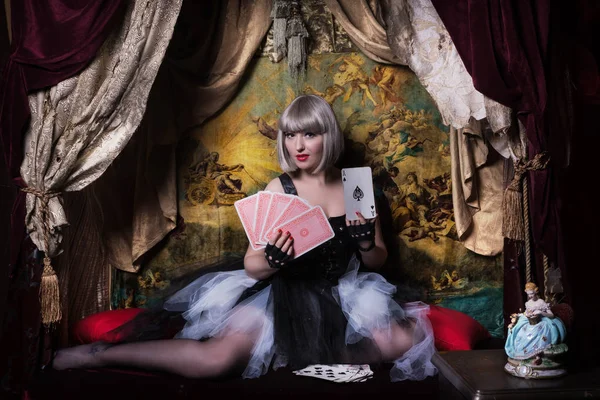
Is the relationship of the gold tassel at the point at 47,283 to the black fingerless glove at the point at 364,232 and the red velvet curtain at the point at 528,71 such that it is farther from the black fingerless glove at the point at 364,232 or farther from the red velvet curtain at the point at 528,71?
the red velvet curtain at the point at 528,71

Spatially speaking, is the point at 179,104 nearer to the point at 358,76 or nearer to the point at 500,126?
the point at 358,76

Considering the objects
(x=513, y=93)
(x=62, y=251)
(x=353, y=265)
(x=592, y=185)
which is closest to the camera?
(x=513, y=93)

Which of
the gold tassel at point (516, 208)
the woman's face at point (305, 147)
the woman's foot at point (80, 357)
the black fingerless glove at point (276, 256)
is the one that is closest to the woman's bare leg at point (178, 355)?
the woman's foot at point (80, 357)

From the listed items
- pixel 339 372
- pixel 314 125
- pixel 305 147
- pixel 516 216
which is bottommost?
pixel 339 372

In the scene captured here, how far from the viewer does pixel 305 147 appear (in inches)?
140

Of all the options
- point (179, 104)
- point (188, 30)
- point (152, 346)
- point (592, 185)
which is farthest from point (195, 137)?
point (592, 185)

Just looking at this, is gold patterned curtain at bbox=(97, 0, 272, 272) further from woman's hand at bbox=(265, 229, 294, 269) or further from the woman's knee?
the woman's knee

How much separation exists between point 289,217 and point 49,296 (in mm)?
1082

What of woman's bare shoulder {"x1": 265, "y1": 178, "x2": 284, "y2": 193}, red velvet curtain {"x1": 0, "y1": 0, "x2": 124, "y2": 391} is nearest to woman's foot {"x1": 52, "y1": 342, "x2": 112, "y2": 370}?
red velvet curtain {"x1": 0, "y1": 0, "x2": 124, "y2": 391}

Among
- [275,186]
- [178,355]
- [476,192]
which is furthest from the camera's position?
[476,192]

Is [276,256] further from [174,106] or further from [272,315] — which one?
[174,106]

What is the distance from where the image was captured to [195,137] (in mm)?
4035

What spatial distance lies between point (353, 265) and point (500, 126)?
0.96 metres

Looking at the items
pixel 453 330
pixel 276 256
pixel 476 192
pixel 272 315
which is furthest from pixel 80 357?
pixel 476 192
